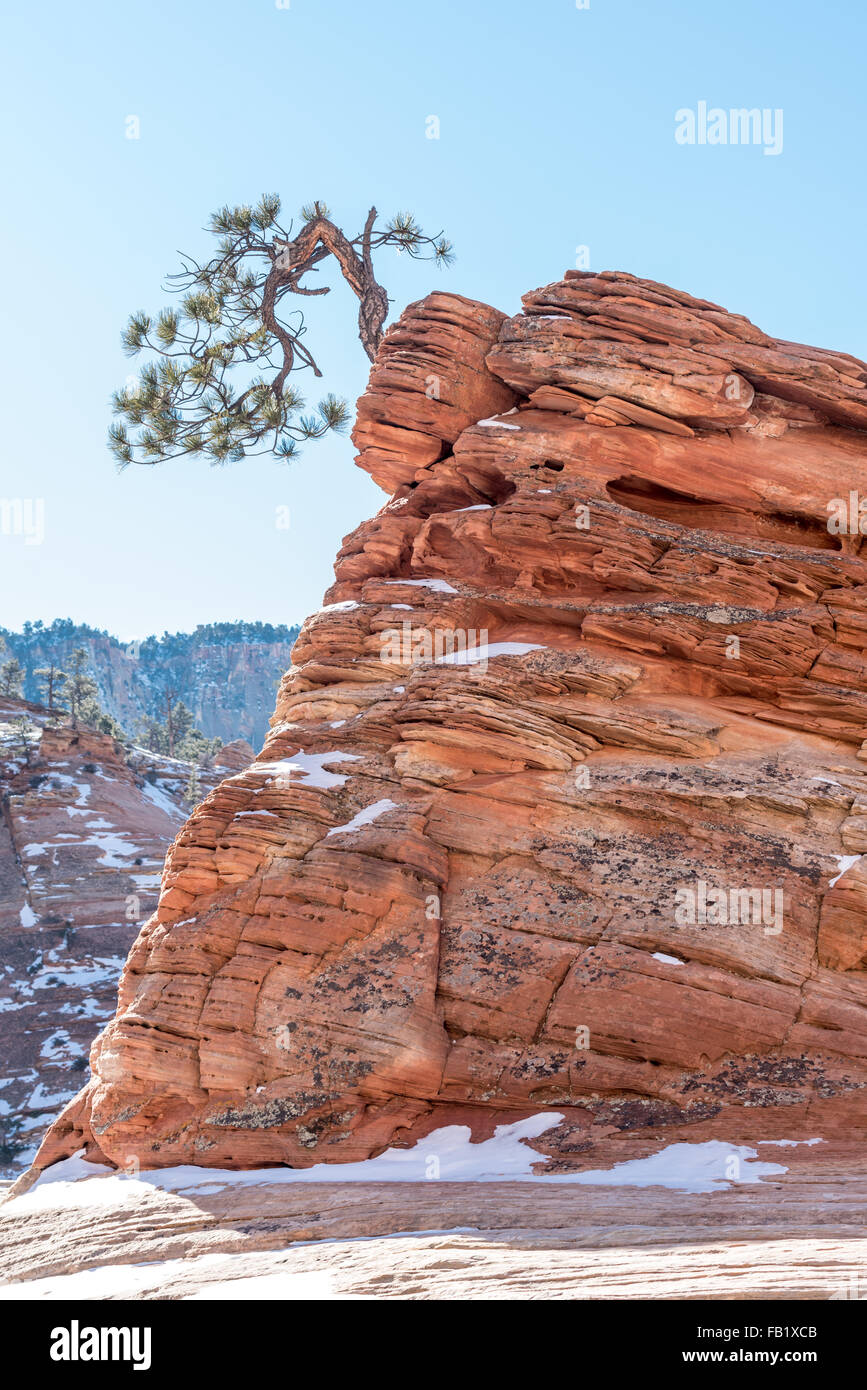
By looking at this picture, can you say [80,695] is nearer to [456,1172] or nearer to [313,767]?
[313,767]

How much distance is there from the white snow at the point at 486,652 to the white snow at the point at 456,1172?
26.5 ft

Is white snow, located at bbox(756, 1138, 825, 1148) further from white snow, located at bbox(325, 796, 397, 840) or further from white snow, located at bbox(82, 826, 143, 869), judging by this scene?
white snow, located at bbox(82, 826, 143, 869)

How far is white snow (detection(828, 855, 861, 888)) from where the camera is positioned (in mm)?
15969

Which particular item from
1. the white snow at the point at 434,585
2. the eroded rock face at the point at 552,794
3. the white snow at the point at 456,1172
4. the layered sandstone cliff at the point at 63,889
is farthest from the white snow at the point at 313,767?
the layered sandstone cliff at the point at 63,889

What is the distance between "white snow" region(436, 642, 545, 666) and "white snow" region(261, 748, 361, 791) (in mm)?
2535

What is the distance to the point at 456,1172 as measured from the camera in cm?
1311

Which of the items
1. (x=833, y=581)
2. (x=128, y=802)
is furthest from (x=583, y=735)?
(x=128, y=802)

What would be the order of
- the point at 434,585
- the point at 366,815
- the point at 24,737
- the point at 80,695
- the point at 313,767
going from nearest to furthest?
the point at 366,815
the point at 313,767
the point at 434,585
the point at 24,737
the point at 80,695

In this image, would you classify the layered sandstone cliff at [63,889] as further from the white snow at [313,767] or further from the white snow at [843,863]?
the white snow at [843,863]

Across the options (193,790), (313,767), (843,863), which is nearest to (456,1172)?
(313,767)

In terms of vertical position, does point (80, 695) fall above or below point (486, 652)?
below

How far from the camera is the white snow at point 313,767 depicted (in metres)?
17.8

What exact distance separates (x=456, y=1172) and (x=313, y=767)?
7.38 meters

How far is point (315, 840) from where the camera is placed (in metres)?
16.9
